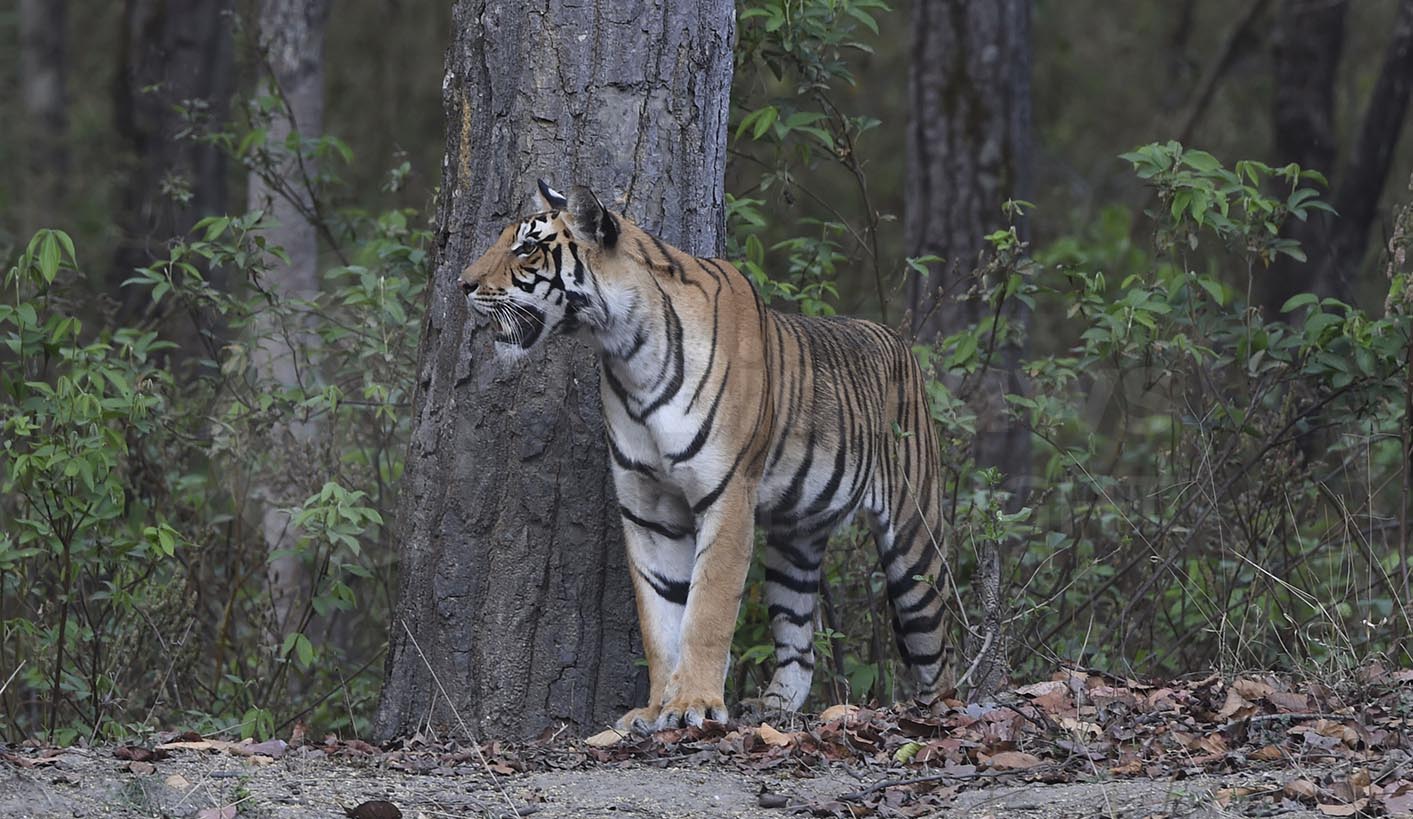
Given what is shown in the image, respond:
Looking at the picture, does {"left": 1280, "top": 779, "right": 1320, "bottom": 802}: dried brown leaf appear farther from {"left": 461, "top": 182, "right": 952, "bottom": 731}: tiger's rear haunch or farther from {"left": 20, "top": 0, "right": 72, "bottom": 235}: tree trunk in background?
{"left": 20, "top": 0, "right": 72, "bottom": 235}: tree trunk in background

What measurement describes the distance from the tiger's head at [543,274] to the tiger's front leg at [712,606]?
71 centimetres

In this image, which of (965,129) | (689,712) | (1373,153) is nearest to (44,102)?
(965,129)

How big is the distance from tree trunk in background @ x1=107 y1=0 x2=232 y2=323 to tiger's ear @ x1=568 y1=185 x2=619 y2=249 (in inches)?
285

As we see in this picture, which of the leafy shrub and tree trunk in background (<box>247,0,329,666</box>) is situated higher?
tree trunk in background (<box>247,0,329,666</box>)

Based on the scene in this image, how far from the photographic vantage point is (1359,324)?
595 centimetres

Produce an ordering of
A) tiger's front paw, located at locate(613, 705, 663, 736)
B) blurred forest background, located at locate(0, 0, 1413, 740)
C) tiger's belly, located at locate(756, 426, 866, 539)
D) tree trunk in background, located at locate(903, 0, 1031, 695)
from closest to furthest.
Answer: tiger's front paw, located at locate(613, 705, 663, 736) → tiger's belly, located at locate(756, 426, 866, 539) → blurred forest background, located at locate(0, 0, 1413, 740) → tree trunk in background, located at locate(903, 0, 1031, 695)

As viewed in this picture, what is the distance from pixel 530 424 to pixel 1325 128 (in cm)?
878

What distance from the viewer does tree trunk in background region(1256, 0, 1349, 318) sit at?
1200 cm

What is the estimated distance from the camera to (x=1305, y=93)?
1214 cm

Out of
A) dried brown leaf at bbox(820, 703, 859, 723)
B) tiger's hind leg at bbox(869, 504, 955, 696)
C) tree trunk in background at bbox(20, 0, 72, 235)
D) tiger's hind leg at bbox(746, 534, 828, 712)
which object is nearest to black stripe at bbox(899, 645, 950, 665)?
tiger's hind leg at bbox(869, 504, 955, 696)

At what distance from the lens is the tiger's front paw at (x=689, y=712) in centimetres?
489

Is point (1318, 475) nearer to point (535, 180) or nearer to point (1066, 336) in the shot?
point (535, 180)

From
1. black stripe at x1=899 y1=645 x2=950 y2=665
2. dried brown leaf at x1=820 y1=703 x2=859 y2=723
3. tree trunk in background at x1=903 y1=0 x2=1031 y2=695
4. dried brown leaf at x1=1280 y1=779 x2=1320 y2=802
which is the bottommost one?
black stripe at x1=899 y1=645 x2=950 y2=665

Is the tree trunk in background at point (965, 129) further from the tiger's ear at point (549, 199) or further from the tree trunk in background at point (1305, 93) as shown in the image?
the tiger's ear at point (549, 199)
